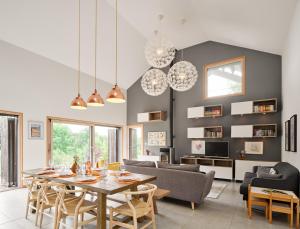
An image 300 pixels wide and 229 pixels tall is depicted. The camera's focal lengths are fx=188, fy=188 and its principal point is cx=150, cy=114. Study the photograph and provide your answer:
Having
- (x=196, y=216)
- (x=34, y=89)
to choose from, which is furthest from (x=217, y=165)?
(x=34, y=89)

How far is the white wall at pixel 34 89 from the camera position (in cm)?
513

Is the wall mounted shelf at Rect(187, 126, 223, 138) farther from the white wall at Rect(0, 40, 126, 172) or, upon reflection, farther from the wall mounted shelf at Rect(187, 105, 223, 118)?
Answer: the white wall at Rect(0, 40, 126, 172)

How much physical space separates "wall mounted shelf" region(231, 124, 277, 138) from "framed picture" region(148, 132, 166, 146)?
288cm

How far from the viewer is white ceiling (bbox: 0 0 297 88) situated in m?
4.31

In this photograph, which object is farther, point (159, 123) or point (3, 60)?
point (159, 123)

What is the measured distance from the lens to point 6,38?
5.03 meters

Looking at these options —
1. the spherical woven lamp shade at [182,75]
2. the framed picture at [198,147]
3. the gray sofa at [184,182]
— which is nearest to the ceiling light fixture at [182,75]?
the spherical woven lamp shade at [182,75]

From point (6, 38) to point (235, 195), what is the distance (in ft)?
23.8

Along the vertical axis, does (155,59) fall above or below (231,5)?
below

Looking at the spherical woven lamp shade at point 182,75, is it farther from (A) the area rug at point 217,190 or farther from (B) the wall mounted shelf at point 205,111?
(A) the area rug at point 217,190

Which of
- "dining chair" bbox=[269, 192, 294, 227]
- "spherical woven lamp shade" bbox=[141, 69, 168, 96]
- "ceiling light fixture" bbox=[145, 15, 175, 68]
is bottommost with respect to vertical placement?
"dining chair" bbox=[269, 192, 294, 227]

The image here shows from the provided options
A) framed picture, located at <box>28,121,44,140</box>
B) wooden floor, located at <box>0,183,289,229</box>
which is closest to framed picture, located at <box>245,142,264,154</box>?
wooden floor, located at <box>0,183,289,229</box>

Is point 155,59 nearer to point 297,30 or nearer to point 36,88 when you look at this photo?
point 297,30

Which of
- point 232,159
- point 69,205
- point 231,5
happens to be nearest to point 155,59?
point 231,5
